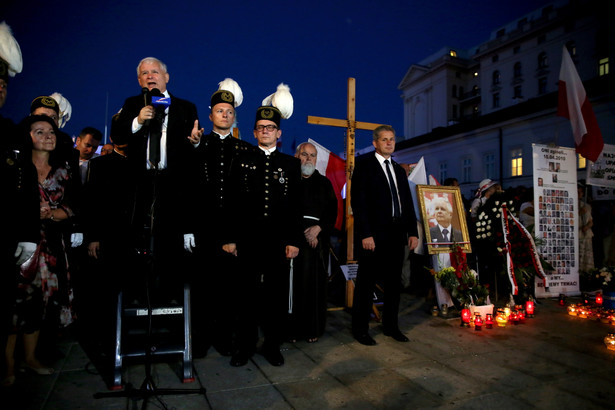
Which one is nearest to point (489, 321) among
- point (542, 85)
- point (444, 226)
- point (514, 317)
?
point (514, 317)

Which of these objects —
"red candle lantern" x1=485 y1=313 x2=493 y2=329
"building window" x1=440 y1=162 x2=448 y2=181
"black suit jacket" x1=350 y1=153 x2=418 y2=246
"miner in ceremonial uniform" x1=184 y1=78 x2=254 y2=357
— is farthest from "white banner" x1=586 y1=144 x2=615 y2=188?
"building window" x1=440 y1=162 x2=448 y2=181

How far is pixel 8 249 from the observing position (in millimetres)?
2645

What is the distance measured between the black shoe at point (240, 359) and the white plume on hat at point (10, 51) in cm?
297

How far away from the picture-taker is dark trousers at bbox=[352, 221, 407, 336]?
14.6 feet

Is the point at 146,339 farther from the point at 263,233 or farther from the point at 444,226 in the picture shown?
the point at 444,226

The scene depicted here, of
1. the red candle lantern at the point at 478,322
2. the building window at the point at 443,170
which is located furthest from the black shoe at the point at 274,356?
the building window at the point at 443,170

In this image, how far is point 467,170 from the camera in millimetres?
28062

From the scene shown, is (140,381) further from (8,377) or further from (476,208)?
(476,208)

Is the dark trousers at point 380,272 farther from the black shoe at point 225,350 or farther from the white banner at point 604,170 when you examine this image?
the white banner at point 604,170

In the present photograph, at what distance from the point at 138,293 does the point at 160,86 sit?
206 centimetres

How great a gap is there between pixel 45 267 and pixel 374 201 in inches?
130

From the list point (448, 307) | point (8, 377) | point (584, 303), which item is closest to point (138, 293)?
point (8, 377)

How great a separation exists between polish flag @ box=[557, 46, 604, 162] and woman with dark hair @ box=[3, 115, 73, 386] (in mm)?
7917

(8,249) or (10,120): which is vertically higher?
(10,120)
